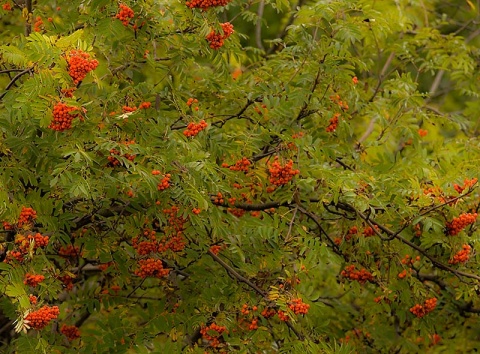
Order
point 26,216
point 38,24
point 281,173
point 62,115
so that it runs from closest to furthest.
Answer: point 62,115
point 26,216
point 281,173
point 38,24

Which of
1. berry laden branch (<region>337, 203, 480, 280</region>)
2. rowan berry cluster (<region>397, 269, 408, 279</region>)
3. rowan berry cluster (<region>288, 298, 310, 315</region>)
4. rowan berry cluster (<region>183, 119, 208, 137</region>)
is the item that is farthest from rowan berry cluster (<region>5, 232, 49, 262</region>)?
rowan berry cluster (<region>397, 269, 408, 279</region>)

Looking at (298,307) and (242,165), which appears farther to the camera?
(242,165)

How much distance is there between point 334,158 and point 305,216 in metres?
0.46

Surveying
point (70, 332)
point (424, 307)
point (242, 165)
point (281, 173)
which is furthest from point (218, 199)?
point (424, 307)

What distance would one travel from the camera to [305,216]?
5.90 meters

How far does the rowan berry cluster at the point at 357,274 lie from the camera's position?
18.8 ft

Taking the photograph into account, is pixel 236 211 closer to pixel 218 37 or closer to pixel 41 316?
pixel 218 37

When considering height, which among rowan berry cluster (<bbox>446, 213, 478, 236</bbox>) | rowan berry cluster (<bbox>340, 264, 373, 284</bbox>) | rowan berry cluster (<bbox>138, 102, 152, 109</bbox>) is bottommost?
rowan berry cluster (<bbox>340, 264, 373, 284</bbox>)

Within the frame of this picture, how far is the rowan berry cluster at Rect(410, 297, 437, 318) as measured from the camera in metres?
5.73

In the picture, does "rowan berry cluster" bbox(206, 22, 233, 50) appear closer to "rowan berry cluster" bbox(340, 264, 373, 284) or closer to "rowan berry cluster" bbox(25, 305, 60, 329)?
"rowan berry cluster" bbox(340, 264, 373, 284)

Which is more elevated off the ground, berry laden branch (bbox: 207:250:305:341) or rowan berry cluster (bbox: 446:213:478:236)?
rowan berry cluster (bbox: 446:213:478:236)

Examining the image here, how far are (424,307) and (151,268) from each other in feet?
5.85

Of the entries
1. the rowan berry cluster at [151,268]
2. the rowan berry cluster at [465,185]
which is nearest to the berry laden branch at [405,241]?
the rowan berry cluster at [465,185]

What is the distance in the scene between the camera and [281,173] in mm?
5074
